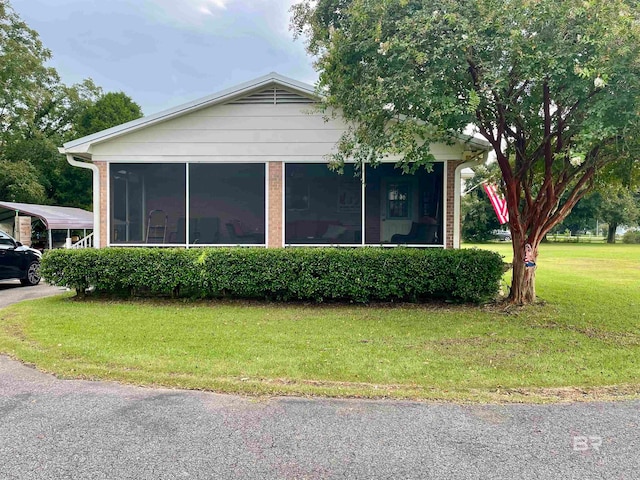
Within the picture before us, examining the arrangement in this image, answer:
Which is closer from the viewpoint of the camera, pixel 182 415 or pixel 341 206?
pixel 182 415

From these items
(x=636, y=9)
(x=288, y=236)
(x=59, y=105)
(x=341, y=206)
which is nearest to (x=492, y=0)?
(x=636, y=9)

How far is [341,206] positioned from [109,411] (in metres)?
6.47

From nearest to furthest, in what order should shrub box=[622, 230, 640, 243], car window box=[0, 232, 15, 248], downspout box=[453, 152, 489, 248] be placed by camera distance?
downspout box=[453, 152, 489, 248] → car window box=[0, 232, 15, 248] → shrub box=[622, 230, 640, 243]

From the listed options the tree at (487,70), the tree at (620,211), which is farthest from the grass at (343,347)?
the tree at (620,211)

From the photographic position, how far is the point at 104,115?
3125 cm

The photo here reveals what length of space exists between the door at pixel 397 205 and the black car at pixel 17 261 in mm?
8072

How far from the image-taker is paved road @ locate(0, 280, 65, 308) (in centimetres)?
895

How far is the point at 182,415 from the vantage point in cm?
332

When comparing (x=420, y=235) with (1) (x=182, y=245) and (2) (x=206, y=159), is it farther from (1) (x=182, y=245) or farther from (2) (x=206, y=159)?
(1) (x=182, y=245)

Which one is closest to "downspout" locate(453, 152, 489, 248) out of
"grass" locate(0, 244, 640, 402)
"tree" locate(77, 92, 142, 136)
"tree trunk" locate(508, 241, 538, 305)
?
"tree trunk" locate(508, 241, 538, 305)

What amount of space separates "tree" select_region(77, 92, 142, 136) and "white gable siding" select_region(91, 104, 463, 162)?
24.3 m

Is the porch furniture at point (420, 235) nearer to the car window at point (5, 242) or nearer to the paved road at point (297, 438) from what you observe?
the paved road at point (297, 438)

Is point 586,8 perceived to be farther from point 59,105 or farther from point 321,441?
point 59,105

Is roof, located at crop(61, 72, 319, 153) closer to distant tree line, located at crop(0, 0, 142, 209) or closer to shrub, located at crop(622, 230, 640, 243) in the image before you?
distant tree line, located at crop(0, 0, 142, 209)
